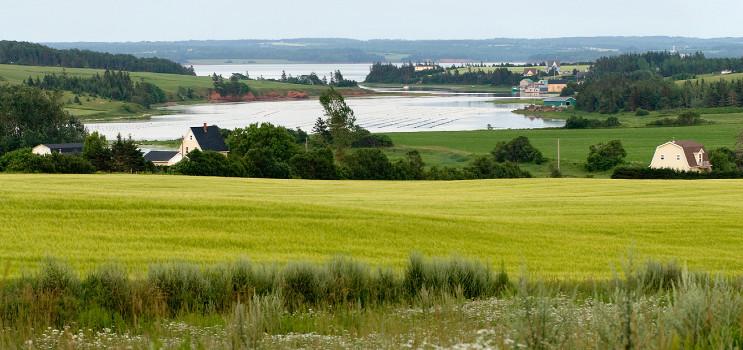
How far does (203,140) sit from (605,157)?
27.4 metres

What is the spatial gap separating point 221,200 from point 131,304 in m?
8.01

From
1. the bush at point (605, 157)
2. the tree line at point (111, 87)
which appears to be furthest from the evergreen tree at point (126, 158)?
the tree line at point (111, 87)

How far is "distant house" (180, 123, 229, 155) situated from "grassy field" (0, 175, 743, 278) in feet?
153

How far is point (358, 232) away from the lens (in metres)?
15.6

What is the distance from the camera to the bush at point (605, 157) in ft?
201

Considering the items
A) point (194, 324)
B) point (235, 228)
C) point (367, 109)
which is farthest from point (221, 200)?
point (367, 109)

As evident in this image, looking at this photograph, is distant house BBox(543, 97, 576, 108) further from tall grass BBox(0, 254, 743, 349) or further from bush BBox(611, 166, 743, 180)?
tall grass BBox(0, 254, 743, 349)

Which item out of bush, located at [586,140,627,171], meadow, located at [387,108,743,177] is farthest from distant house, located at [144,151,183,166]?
bush, located at [586,140,627,171]

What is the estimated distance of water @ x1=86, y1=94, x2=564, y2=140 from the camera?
324ft

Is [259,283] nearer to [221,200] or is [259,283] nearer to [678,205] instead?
[221,200]

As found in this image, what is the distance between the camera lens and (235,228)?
611 inches

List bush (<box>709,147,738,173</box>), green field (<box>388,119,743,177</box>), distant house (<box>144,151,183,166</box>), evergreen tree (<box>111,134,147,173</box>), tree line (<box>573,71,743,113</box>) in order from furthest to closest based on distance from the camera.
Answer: tree line (<box>573,71,743,113</box>) < green field (<box>388,119,743,177</box>) < distant house (<box>144,151,183,166</box>) < bush (<box>709,147,738,173</box>) < evergreen tree (<box>111,134,147,173</box>)

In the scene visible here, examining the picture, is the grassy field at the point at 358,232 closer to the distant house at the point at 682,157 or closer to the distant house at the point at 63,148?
the distant house at the point at 682,157

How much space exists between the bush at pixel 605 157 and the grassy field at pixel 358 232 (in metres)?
40.7
